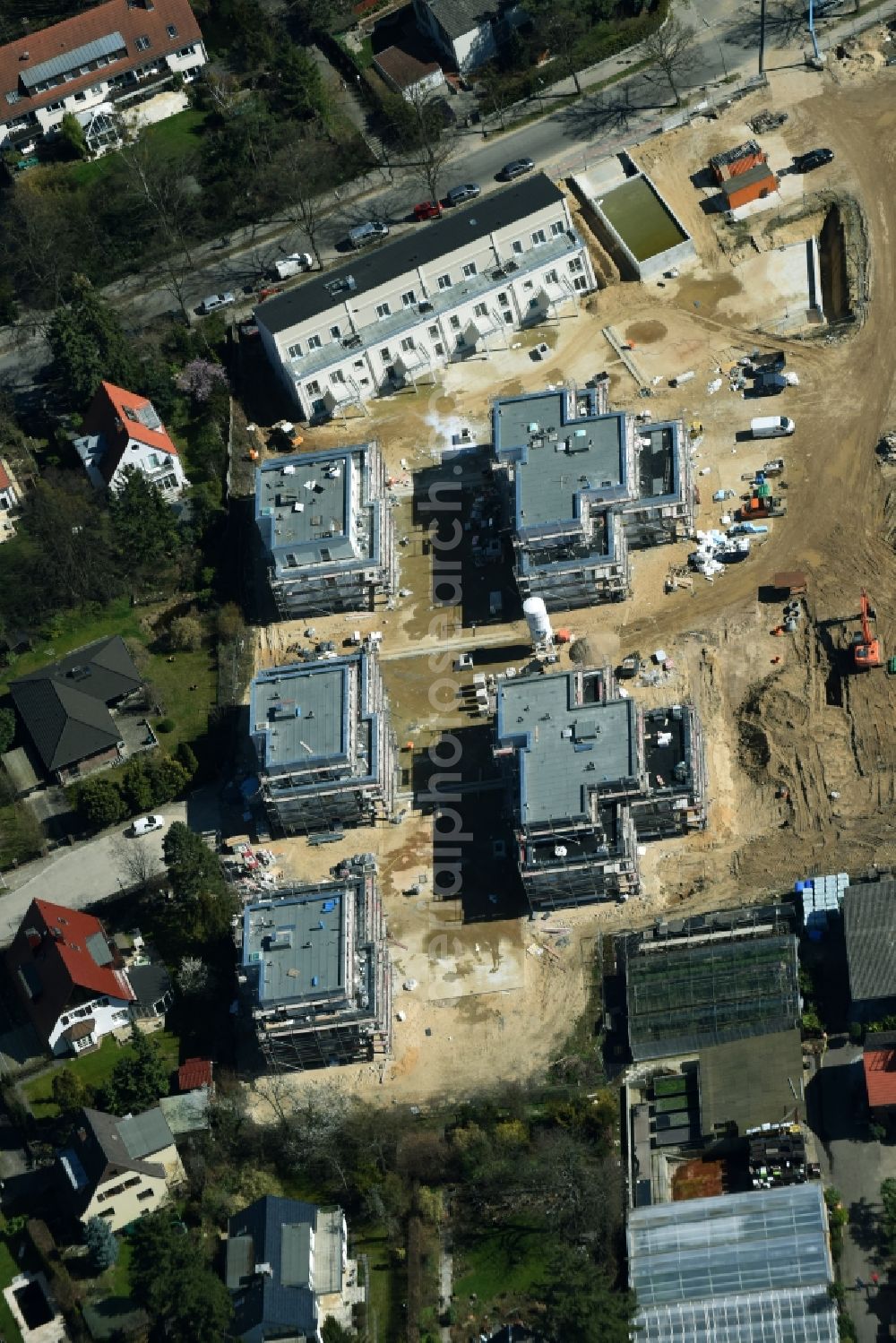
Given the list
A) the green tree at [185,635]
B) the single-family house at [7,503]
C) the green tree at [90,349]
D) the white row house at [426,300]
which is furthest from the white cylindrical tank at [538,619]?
the single-family house at [7,503]

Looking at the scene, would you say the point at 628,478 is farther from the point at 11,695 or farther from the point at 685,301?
the point at 11,695

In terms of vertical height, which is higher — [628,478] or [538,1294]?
[628,478]

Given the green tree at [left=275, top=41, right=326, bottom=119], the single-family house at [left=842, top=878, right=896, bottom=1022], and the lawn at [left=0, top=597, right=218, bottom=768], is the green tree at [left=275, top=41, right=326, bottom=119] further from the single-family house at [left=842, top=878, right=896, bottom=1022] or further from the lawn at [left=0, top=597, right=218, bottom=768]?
the single-family house at [left=842, top=878, right=896, bottom=1022]

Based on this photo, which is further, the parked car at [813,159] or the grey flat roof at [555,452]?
the parked car at [813,159]

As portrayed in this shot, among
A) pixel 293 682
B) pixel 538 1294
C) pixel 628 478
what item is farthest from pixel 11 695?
pixel 538 1294

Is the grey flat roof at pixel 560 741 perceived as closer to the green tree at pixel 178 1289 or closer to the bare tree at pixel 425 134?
the green tree at pixel 178 1289

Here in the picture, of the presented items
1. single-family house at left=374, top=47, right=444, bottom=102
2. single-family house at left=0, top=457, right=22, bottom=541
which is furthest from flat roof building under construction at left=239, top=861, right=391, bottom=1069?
single-family house at left=374, top=47, right=444, bottom=102
